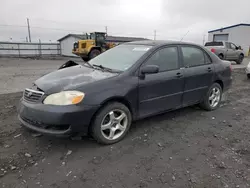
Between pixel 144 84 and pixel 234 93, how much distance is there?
15.0 ft

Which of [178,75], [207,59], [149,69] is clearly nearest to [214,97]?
[207,59]

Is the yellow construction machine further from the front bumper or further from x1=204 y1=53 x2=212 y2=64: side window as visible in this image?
the front bumper

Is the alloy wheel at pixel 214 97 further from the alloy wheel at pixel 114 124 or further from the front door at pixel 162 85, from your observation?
the alloy wheel at pixel 114 124

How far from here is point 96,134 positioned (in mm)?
3086

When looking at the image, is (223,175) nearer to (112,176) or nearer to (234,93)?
(112,176)

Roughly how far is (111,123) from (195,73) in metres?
2.18

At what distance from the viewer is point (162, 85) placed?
3.77 m

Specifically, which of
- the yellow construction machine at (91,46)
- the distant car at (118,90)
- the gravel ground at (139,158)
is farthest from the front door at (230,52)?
the gravel ground at (139,158)

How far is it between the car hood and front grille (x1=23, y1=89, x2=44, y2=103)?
0.30 feet

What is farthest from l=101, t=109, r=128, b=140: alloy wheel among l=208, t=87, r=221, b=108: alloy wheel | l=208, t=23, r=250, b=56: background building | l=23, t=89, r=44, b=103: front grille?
l=208, t=23, r=250, b=56: background building

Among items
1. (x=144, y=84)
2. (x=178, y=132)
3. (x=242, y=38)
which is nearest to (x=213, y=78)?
(x=178, y=132)

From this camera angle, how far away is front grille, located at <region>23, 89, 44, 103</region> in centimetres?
302

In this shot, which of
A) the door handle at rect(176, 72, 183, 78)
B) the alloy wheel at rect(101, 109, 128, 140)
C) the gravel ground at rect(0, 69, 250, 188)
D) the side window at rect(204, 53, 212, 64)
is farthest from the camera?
the side window at rect(204, 53, 212, 64)

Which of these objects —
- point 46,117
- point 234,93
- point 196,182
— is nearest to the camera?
point 196,182
